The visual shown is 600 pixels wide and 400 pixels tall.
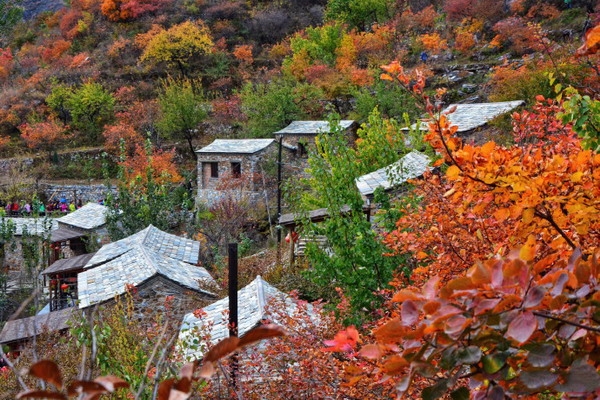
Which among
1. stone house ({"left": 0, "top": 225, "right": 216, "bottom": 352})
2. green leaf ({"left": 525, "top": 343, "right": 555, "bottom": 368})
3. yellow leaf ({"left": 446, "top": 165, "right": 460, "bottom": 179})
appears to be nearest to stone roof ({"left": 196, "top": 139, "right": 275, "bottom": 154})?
stone house ({"left": 0, "top": 225, "right": 216, "bottom": 352})

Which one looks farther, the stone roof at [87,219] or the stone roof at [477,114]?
the stone roof at [87,219]

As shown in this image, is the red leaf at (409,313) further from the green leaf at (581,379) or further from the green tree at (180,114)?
the green tree at (180,114)

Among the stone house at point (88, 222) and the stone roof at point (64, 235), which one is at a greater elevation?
the stone roof at point (64, 235)

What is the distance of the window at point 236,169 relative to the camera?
26.2 metres

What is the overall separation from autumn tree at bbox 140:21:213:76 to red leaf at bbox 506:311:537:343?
41708mm

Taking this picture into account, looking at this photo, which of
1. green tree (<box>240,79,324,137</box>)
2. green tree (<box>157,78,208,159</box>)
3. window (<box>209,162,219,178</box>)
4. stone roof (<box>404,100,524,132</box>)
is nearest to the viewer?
stone roof (<box>404,100,524,132</box>)

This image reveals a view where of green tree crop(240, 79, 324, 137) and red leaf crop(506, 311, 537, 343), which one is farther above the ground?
red leaf crop(506, 311, 537, 343)

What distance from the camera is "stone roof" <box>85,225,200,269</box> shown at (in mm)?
14992

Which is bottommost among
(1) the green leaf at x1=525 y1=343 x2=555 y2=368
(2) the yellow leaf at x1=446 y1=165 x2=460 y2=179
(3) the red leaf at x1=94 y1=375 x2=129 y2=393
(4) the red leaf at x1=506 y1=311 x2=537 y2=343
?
(1) the green leaf at x1=525 y1=343 x2=555 y2=368

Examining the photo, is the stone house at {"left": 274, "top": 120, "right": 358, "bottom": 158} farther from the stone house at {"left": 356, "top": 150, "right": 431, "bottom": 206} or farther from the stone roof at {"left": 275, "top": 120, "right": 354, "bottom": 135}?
the stone house at {"left": 356, "top": 150, "right": 431, "bottom": 206}

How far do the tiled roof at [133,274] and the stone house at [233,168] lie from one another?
448 inches

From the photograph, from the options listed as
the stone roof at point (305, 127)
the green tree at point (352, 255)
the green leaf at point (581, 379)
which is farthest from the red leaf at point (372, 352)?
the stone roof at point (305, 127)

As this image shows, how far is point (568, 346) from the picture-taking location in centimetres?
196

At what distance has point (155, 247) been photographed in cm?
1503
